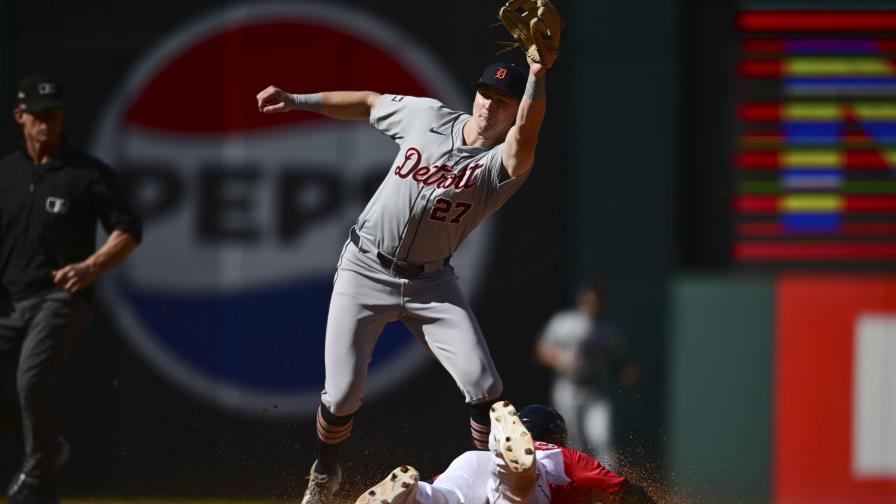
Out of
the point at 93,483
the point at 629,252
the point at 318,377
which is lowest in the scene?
the point at 93,483

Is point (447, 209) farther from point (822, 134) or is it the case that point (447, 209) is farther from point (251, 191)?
point (822, 134)

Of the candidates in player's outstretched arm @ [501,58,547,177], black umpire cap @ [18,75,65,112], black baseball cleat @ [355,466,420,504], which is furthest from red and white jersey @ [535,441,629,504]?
black umpire cap @ [18,75,65,112]

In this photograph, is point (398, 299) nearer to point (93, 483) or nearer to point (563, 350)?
point (563, 350)

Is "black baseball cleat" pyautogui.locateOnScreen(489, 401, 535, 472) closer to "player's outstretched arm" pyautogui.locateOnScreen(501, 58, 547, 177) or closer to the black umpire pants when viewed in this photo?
"player's outstretched arm" pyautogui.locateOnScreen(501, 58, 547, 177)

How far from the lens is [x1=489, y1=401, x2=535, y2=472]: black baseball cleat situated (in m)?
Answer: 5.04

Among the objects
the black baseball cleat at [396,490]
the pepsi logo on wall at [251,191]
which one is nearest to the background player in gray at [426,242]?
the black baseball cleat at [396,490]

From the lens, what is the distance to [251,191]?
30.2 feet

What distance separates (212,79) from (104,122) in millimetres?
775

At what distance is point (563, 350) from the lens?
355 inches

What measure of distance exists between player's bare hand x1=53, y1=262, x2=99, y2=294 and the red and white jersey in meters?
2.48

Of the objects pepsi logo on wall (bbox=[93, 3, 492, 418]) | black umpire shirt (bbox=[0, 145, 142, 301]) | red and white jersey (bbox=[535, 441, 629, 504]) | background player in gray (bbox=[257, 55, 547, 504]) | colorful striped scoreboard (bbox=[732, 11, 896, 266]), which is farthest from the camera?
pepsi logo on wall (bbox=[93, 3, 492, 418])

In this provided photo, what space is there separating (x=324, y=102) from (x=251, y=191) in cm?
346

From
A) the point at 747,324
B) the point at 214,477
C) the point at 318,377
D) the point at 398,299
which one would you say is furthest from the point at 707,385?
the point at 398,299

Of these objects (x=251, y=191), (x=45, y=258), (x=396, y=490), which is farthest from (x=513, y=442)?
(x=251, y=191)
